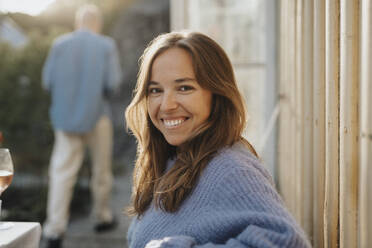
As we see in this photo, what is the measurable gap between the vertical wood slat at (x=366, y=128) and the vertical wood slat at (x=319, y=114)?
37 cm

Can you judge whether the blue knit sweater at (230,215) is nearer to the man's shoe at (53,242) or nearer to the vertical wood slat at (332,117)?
the vertical wood slat at (332,117)

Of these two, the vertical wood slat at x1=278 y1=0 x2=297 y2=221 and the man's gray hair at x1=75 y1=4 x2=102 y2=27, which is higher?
the man's gray hair at x1=75 y1=4 x2=102 y2=27

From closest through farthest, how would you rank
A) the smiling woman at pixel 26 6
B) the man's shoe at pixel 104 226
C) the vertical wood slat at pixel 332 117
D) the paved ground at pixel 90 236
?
the vertical wood slat at pixel 332 117 → the paved ground at pixel 90 236 → the man's shoe at pixel 104 226 → the smiling woman at pixel 26 6

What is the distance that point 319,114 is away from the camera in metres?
1.64

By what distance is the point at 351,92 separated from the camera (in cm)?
127

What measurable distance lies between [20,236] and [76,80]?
266cm

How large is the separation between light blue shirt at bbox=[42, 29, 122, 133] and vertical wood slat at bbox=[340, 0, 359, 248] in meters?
3.05

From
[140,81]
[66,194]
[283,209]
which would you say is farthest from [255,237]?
[66,194]

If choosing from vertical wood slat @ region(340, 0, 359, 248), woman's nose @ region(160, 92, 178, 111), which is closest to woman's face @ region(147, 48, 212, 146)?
woman's nose @ region(160, 92, 178, 111)

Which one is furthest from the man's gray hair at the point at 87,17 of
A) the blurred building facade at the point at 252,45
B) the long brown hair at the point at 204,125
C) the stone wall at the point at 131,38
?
the stone wall at the point at 131,38

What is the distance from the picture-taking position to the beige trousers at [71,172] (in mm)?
4070

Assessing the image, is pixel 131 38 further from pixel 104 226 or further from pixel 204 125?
pixel 204 125

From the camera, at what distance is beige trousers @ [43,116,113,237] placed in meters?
4.07

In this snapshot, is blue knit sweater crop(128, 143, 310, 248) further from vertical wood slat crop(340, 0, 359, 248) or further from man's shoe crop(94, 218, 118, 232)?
man's shoe crop(94, 218, 118, 232)
